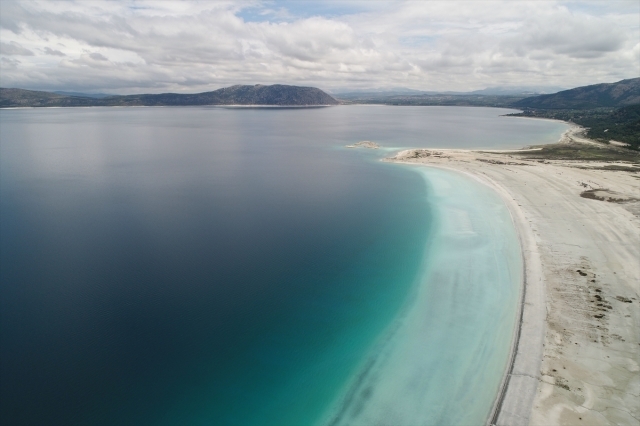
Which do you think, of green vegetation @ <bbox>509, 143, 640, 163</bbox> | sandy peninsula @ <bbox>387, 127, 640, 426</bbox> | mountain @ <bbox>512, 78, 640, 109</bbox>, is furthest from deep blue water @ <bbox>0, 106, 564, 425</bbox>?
mountain @ <bbox>512, 78, 640, 109</bbox>

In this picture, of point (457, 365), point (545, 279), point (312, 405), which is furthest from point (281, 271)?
point (545, 279)

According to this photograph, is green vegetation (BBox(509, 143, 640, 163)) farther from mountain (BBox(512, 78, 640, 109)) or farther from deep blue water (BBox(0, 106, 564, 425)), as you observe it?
mountain (BBox(512, 78, 640, 109))

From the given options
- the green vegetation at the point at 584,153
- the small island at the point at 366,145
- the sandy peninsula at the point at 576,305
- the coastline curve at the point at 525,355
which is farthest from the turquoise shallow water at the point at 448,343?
the small island at the point at 366,145

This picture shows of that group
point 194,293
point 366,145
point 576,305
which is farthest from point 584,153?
point 194,293

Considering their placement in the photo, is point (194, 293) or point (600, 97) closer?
point (194, 293)

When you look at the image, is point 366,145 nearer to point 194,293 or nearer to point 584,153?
point 584,153

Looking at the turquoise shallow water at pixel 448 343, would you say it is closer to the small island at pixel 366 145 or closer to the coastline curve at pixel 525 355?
the coastline curve at pixel 525 355

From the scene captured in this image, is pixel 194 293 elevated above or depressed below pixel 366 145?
below
